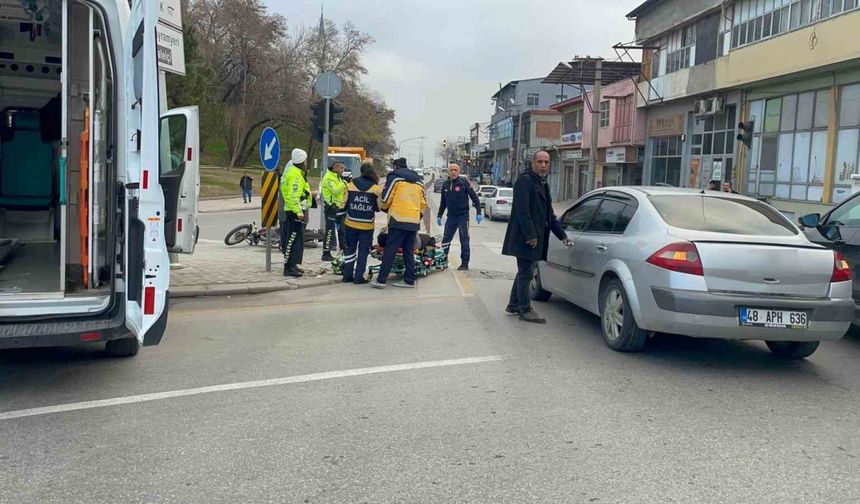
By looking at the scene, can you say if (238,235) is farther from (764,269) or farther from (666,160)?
(666,160)

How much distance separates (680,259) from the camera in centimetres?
586

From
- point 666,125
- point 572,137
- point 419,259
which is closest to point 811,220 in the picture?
point 419,259

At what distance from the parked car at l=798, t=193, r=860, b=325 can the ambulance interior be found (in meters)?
6.69

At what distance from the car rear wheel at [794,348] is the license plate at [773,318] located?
1.83 ft

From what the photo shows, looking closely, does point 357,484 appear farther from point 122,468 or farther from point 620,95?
point 620,95

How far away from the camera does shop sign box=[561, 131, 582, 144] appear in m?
46.8

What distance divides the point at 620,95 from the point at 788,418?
35268mm

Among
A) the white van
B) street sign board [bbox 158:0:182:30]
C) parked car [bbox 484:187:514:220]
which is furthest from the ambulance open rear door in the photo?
parked car [bbox 484:187:514:220]

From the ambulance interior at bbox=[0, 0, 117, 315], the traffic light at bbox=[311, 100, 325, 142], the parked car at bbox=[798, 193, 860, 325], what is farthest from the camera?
the traffic light at bbox=[311, 100, 325, 142]

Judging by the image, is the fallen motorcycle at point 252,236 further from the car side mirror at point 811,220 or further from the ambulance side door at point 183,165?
the car side mirror at point 811,220

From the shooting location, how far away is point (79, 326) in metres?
5.05

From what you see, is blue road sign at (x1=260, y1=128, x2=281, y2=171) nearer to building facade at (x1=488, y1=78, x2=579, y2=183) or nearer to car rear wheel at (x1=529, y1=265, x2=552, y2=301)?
car rear wheel at (x1=529, y1=265, x2=552, y2=301)

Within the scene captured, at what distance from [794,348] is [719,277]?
4.37 feet

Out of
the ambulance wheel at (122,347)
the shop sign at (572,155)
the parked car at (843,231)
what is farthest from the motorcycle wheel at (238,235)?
the shop sign at (572,155)
